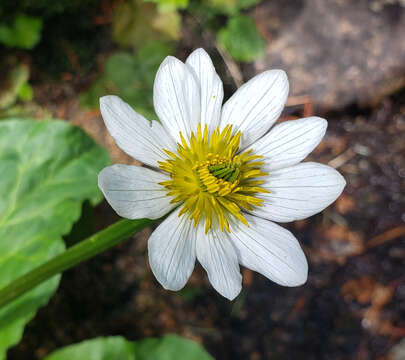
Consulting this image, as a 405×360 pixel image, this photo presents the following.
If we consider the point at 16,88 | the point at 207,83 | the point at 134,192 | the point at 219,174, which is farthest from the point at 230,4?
the point at 134,192

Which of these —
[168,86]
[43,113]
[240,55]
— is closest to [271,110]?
[168,86]

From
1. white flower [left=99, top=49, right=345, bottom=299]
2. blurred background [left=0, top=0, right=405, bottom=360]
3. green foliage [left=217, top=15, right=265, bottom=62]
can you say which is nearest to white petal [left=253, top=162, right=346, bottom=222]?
white flower [left=99, top=49, right=345, bottom=299]

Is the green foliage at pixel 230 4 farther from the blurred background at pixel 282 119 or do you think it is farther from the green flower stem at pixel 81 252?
the green flower stem at pixel 81 252

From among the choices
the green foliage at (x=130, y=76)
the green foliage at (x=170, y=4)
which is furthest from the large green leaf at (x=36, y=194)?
the green foliage at (x=170, y=4)

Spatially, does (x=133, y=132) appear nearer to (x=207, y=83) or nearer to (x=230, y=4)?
(x=207, y=83)

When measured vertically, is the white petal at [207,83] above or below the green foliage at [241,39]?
above

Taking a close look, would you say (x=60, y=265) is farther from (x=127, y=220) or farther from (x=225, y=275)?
(x=225, y=275)
